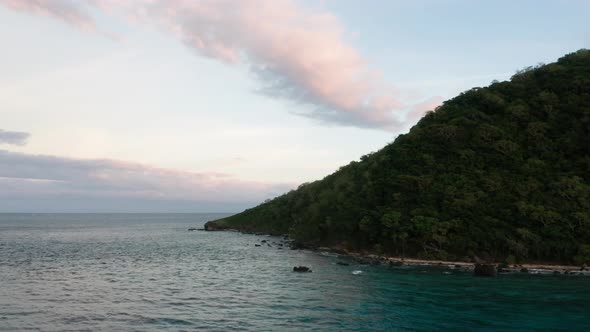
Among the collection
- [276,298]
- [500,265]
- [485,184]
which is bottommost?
[276,298]

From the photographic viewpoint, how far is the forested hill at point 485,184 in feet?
272

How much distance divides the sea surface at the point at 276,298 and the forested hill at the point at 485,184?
36.6ft

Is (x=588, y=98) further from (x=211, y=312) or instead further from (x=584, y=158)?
(x=211, y=312)

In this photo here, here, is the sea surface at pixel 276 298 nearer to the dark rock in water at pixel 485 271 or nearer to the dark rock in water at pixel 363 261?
the dark rock in water at pixel 485 271

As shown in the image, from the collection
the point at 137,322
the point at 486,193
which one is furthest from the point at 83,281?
the point at 486,193

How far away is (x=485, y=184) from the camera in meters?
95.1

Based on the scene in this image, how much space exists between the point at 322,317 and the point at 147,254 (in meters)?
70.5

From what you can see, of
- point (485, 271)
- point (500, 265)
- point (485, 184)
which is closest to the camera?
point (485, 271)

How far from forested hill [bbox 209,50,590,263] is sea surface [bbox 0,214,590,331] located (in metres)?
11.1

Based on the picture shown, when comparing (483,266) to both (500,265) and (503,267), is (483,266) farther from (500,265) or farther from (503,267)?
(500,265)

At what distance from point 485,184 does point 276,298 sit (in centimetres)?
6060

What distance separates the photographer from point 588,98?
367ft

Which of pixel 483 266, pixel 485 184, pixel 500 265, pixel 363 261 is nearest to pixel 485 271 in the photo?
pixel 483 266

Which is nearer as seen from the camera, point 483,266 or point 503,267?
point 483,266
